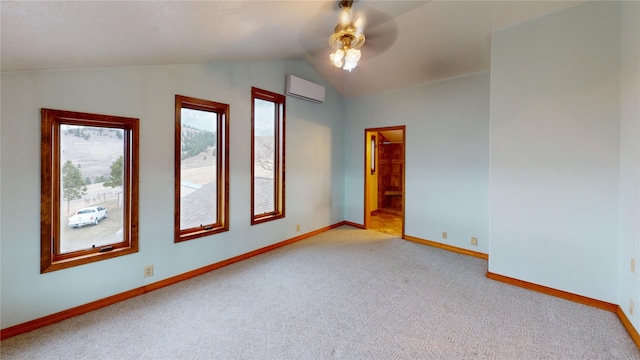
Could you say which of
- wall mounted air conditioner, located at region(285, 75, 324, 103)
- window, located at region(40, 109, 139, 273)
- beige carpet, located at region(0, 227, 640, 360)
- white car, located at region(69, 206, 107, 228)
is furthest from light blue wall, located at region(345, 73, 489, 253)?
white car, located at region(69, 206, 107, 228)

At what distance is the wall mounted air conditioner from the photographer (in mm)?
3932

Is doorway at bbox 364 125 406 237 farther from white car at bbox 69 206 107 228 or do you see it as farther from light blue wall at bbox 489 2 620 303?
white car at bbox 69 206 107 228

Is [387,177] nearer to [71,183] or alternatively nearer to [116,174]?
[116,174]

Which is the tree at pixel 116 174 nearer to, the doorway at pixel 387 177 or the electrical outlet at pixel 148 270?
the electrical outlet at pixel 148 270

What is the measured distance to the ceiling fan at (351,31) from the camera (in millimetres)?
2275

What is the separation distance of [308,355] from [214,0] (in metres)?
2.65

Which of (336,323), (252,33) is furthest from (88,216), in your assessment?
(336,323)

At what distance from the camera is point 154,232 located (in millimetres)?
2650

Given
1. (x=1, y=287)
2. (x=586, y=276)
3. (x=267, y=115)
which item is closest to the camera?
(x=1, y=287)

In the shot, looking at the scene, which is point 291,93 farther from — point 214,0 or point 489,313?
point 489,313

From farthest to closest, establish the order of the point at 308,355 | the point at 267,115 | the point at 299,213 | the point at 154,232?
1. the point at 299,213
2. the point at 267,115
3. the point at 154,232
4. the point at 308,355

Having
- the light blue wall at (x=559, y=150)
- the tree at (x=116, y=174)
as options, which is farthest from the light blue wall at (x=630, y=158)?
the tree at (x=116, y=174)

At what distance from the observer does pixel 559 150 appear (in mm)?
2498

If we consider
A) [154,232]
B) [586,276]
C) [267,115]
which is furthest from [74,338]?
[586,276]
